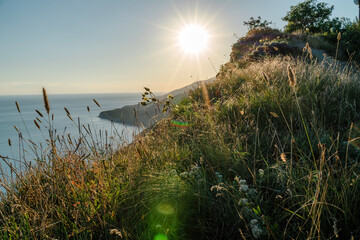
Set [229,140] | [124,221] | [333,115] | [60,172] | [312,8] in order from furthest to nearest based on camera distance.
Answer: [312,8], [333,115], [229,140], [60,172], [124,221]

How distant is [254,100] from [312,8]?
37680mm

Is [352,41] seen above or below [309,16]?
below

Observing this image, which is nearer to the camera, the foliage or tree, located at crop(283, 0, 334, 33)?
the foliage

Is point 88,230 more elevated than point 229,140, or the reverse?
point 229,140

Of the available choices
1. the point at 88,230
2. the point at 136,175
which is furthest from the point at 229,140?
the point at 88,230

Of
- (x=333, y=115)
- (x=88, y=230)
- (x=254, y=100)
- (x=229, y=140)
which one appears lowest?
(x=88, y=230)

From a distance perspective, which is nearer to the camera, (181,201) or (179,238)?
(179,238)

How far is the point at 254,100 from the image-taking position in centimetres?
421

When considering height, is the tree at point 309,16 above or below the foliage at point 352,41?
above

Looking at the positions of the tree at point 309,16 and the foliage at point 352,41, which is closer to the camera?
the foliage at point 352,41

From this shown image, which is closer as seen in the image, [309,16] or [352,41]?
[352,41]

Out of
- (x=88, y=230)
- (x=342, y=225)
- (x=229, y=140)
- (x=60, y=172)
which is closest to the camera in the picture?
(x=342, y=225)

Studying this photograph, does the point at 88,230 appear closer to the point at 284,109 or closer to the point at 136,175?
the point at 136,175

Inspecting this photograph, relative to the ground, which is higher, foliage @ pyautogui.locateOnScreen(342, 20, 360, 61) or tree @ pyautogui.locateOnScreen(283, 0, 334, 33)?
tree @ pyautogui.locateOnScreen(283, 0, 334, 33)
